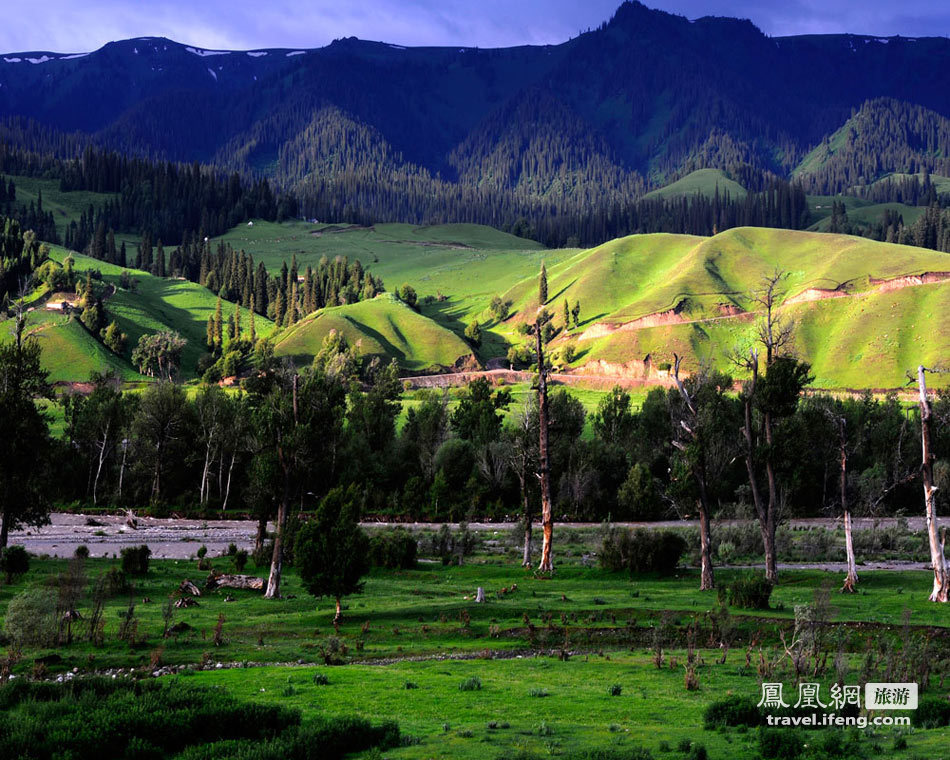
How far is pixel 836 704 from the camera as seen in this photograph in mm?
22328

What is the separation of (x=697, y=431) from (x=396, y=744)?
28181 mm

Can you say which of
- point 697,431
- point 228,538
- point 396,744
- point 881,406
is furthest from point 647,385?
point 396,744

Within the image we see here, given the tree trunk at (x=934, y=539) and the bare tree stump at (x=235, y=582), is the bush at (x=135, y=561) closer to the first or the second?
the bare tree stump at (x=235, y=582)

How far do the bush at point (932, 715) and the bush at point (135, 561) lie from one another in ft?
124

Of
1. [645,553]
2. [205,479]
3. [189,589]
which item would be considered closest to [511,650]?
[189,589]

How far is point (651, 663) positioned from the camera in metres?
30.2

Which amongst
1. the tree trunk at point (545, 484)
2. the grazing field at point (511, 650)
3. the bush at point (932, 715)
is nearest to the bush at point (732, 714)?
the grazing field at point (511, 650)

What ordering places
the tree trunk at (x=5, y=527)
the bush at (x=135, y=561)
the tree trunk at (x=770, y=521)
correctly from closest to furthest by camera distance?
the tree trunk at (x=770, y=521) < the bush at (x=135, y=561) < the tree trunk at (x=5, y=527)

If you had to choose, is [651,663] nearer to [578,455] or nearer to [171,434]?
[578,455]

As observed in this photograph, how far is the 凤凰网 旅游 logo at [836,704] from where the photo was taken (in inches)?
858

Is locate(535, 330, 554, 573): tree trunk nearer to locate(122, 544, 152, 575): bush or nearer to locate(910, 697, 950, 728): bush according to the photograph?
locate(122, 544, 152, 575): bush

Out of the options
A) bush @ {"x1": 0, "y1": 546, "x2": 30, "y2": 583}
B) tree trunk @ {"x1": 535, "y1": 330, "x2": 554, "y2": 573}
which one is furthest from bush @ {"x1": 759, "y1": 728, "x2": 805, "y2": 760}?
bush @ {"x1": 0, "y1": 546, "x2": 30, "y2": 583}

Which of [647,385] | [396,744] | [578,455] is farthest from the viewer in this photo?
[647,385]

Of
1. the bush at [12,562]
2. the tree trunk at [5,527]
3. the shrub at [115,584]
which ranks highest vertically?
the tree trunk at [5,527]
